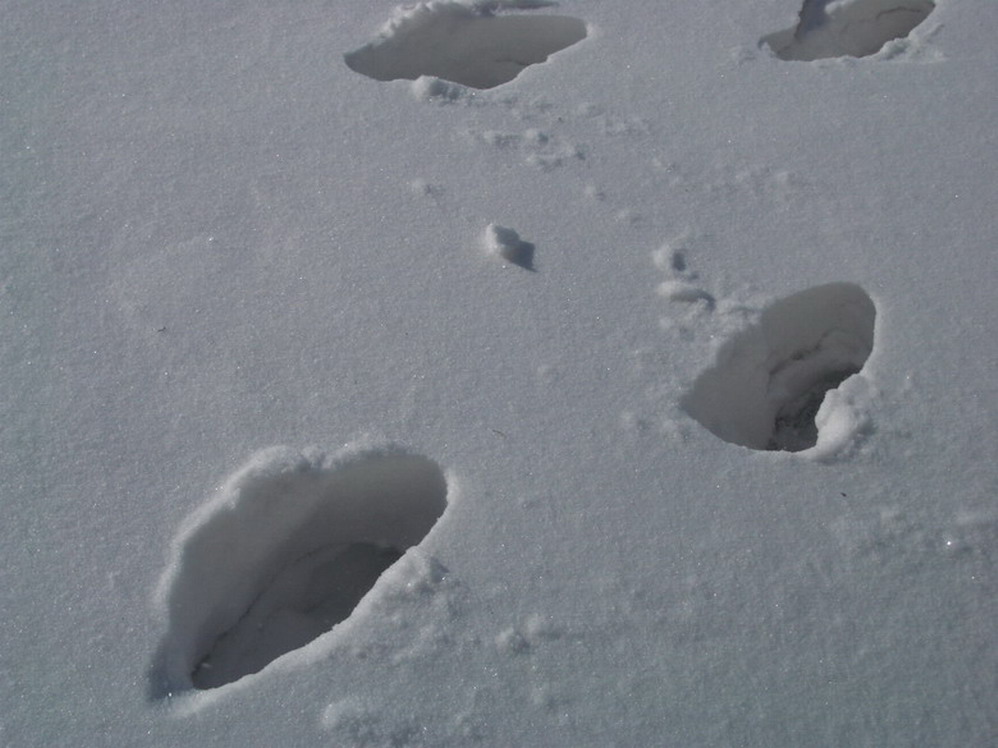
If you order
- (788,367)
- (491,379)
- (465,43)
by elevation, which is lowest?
(788,367)

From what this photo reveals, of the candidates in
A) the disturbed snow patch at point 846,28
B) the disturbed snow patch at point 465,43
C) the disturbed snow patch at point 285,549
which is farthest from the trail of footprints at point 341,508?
the disturbed snow patch at point 846,28

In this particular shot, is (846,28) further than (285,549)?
Yes

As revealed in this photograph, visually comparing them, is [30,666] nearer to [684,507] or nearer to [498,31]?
[684,507]

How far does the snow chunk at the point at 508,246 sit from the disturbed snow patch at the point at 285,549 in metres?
0.48

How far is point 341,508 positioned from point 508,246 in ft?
1.91

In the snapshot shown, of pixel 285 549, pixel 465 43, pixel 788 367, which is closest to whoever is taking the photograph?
pixel 285 549

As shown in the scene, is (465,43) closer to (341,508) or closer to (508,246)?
(508,246)

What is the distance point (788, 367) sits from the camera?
79.9 inches

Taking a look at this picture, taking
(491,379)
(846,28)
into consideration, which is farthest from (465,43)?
(491,379)

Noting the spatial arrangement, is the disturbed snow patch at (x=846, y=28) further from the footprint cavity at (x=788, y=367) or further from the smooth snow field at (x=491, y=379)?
the footprint cavity at (x=788, y=367)

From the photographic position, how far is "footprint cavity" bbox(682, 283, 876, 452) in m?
1.90

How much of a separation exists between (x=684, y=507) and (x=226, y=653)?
28.2 inches

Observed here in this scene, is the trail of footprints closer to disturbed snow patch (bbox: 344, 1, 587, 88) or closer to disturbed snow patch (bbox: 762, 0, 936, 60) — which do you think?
disturbed snow patch (bbox: 344, 1, 587, 88)

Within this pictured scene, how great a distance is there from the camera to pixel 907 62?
2.49 meters
